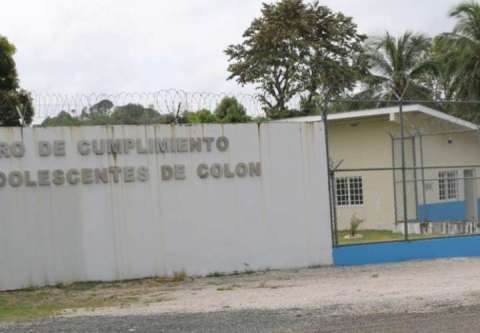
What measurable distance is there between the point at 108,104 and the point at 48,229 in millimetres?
2457

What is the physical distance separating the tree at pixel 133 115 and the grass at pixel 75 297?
292cm

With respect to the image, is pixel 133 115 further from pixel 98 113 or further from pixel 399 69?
pixel 399 69

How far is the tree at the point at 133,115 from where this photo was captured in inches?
510

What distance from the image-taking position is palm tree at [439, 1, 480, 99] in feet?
102

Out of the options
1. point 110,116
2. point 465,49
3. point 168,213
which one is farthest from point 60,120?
point 465,49

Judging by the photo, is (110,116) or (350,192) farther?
(350,192)

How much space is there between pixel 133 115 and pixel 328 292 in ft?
16.1

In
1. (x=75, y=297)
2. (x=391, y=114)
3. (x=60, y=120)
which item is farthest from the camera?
(x=391, y=114)

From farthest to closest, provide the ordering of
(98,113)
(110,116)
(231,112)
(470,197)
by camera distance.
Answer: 1. (470,197)
2. (231,112)
3. (110,116)
4. (98,113)

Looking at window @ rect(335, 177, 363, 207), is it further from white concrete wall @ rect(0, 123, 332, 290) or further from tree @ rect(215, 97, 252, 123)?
white concrete wall @ rect(0, 123, 332, 290)

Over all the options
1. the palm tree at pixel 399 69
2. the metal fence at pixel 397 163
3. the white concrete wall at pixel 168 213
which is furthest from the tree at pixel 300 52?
the white concrete wall at pixel 168 213

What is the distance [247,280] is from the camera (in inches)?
503

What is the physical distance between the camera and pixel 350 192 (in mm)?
25250

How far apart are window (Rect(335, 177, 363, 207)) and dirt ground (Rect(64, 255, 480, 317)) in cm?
1067
